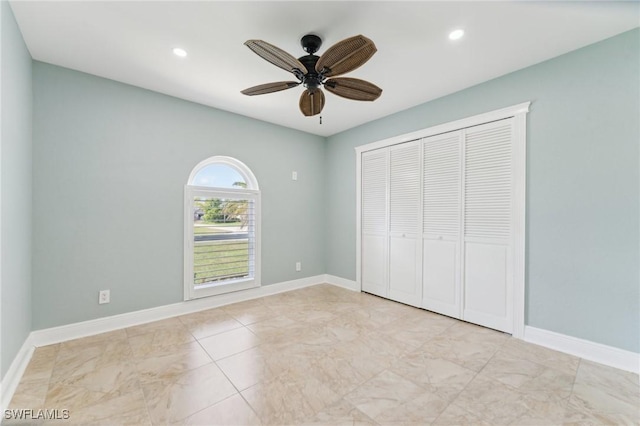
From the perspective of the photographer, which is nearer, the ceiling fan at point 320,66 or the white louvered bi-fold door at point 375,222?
the ceiling fan at point 320,66

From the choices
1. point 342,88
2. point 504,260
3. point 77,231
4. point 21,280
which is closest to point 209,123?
point 77,231

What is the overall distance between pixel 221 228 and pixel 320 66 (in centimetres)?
251

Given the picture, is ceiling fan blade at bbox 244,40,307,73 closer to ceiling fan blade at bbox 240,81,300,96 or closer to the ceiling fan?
the ceiling fan

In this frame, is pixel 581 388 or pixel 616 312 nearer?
pixel 581 388

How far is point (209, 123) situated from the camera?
3527mm

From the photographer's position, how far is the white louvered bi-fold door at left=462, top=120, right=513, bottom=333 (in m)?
2.73

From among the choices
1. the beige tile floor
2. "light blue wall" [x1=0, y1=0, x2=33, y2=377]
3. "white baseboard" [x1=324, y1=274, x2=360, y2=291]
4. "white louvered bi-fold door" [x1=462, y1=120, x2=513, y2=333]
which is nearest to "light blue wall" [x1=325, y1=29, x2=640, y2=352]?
"white louvered bi-fold door" [x1=462, y1=120, x2=513, y2=333]

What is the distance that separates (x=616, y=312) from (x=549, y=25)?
2.28 m

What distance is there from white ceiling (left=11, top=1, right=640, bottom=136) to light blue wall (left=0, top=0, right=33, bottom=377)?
0.88 feet

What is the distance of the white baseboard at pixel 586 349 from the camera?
2.08 metres

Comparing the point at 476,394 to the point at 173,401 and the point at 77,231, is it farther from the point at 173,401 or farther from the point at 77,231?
the point at 77,231

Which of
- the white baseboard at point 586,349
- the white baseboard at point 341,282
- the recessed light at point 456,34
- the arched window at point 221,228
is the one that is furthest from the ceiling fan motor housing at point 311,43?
the white baseboard at point 341,282

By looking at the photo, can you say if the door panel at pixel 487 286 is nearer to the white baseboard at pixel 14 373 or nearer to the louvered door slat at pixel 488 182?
the louvered door slat at pixel 488 182

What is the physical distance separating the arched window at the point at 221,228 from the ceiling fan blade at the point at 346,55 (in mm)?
2230
